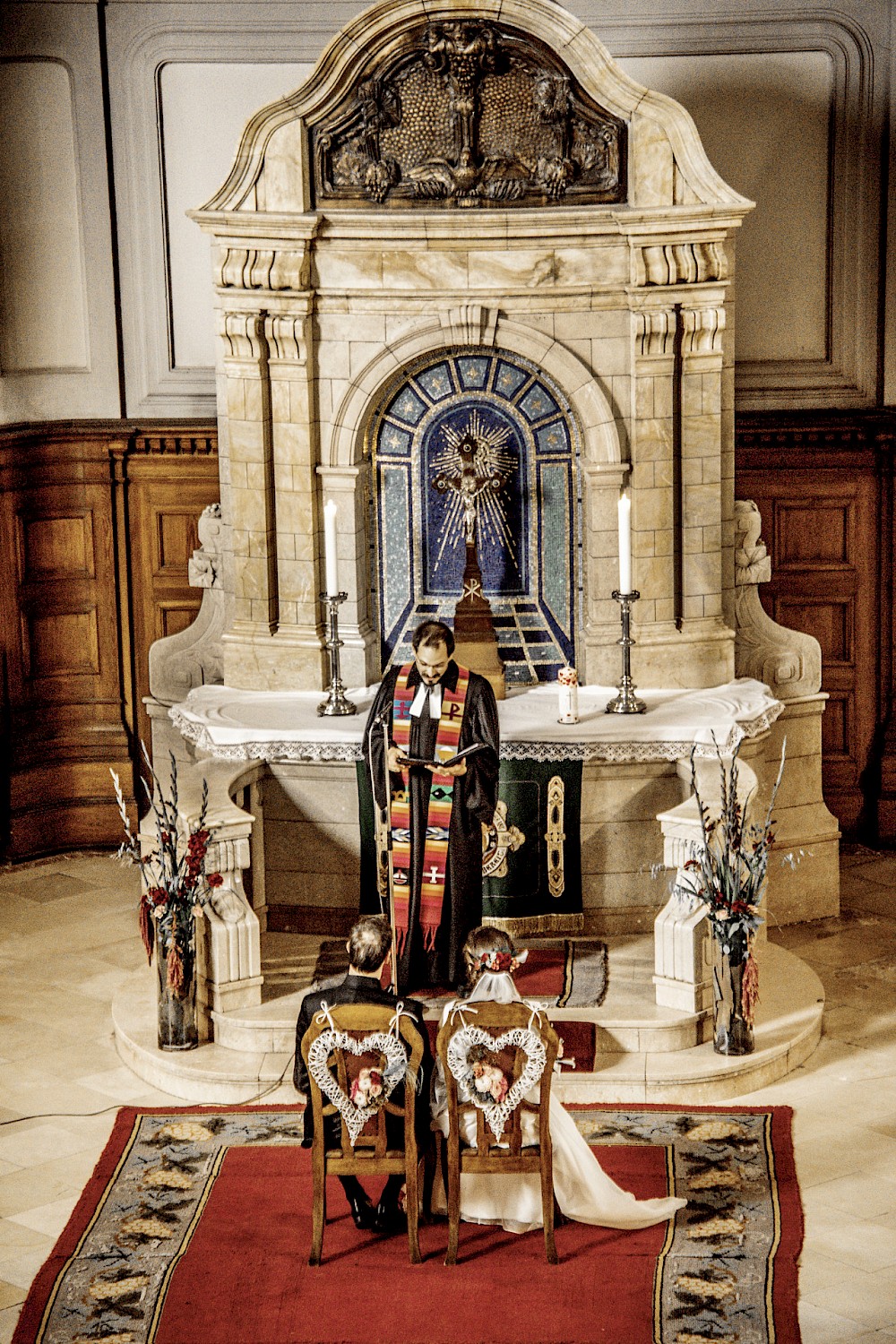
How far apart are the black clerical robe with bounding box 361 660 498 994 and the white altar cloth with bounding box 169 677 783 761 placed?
2.57ft

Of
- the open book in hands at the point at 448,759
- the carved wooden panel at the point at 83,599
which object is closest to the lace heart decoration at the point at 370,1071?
the open book in hands at the point at 448,759

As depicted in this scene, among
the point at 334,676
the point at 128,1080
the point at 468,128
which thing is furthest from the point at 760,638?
the point at 128,1080

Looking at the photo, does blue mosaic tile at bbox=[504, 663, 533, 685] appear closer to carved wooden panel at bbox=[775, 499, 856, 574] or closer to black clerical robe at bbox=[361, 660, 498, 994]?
black clerical robe at bbox=[361, 660, 498, 994]

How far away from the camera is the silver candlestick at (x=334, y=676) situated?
10609 millimetres

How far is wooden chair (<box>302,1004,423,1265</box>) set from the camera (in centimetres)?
733

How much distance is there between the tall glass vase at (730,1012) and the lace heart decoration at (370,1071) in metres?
2.24

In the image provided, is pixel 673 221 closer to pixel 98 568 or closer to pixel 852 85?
pixel 852 85

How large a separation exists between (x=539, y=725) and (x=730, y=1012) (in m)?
1.98

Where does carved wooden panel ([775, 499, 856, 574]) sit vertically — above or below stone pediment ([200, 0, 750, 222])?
below

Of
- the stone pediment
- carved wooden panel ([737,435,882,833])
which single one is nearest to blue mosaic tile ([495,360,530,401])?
the stone pediment

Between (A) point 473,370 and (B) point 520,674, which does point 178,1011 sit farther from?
(A) point 473,370

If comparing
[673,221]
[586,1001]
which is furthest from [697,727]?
[673,221]

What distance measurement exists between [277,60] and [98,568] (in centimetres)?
332

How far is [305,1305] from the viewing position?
730 cm
